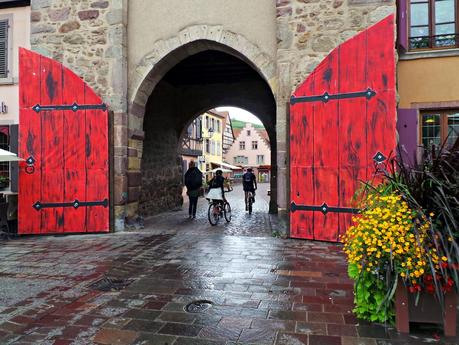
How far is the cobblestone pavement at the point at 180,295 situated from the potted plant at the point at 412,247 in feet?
0.59

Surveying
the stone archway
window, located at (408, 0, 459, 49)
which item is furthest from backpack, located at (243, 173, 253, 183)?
window, located at (408, 0, 459, 49)

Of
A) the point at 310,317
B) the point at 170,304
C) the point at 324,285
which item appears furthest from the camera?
the point at 324,285

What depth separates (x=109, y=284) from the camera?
3.85 metres

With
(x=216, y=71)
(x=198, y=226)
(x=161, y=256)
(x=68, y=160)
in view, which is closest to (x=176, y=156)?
(x=216, y=71)

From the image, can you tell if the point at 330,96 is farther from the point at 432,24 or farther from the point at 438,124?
the point at 432,24

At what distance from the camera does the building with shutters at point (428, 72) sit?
646 cm

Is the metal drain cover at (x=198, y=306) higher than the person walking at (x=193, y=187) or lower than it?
lower

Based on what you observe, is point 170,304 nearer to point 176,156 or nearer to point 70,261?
point 70,261

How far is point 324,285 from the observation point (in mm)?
3756

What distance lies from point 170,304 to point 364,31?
15.7ft

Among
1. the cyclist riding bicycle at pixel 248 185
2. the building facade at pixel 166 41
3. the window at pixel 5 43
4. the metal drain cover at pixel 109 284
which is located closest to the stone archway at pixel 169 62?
the building facade at pixel 166 41

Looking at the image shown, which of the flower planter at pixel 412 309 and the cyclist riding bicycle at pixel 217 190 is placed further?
the cyclist riding bicycle at pixel 217 190

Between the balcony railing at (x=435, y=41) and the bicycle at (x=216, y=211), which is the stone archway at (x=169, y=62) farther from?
the balcony railing at (x=435, y=41)

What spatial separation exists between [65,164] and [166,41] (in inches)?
112
